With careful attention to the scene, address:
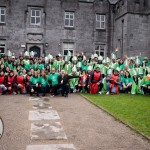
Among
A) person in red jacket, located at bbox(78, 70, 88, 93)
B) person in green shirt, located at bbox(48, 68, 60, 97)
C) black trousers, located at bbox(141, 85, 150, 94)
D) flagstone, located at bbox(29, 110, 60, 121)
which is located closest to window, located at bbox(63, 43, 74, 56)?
person in red jacket, located at bbox(78, 70, 88, 93)

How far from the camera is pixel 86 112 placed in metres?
9.43

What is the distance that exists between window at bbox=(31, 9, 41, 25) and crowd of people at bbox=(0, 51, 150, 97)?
985 cm

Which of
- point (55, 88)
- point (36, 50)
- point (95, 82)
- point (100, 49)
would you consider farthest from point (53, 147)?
point (100, 49)

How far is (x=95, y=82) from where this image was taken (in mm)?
15117

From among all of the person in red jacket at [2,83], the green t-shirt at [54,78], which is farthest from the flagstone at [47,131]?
the person in red jacket at [2,83]

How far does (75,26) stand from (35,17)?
4.32 metres

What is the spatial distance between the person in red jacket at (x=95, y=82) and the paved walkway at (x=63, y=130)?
5021 millimetres

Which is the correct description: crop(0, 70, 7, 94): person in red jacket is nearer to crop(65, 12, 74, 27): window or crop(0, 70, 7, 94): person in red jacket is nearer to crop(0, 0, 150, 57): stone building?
crop(0, 0, 150, 57): stone building

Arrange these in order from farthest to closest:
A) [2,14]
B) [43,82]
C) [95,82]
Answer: [2,14]
[95,82]
[43,82]

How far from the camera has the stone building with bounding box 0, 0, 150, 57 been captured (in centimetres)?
2564

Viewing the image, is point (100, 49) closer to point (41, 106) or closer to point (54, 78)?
point (54, 78)

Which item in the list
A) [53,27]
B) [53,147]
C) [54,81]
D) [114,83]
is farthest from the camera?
[53,27]

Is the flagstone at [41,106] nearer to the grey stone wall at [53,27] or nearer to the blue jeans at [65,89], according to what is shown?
the blue jeans at [65,89]

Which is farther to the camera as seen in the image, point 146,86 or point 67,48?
point 67,48
